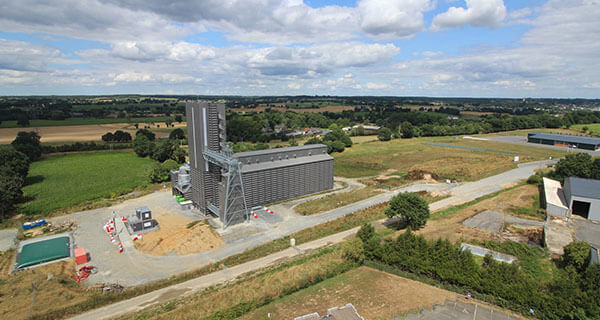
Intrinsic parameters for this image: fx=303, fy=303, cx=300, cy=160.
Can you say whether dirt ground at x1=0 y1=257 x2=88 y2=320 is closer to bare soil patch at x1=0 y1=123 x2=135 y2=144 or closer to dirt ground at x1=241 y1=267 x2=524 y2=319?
dirt ground at x1=241 y1=267 x2=524 y2=319

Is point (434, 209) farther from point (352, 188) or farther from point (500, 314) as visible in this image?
point (500, 314)

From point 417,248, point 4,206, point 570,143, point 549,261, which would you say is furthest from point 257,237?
point 570,143

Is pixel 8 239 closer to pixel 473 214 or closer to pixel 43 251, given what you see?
pixel 43 251

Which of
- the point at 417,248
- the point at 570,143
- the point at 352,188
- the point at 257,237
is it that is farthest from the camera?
the point at 570,143

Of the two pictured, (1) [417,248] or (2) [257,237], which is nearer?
(1) [417,248]

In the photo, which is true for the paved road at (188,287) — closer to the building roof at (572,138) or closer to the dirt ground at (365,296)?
the dirt ground at (365,296)

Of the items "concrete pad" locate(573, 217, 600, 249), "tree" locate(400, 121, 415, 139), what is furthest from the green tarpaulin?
"tree" locate(400, 121, 415, 139)

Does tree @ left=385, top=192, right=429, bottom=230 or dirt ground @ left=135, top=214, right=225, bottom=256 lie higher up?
tree @ left=385, top=192, right=429, bottom=230
